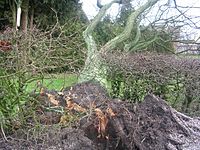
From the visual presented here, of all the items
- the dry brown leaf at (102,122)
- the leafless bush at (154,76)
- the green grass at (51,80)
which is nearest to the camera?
the green grass at (51,80)

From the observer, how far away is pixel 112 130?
4.14 meters

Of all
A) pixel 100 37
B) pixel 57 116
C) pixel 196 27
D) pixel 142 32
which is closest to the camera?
pixel 57 116

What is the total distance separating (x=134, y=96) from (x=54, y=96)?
96.7 inches

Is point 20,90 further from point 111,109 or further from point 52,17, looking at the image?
point 52,17

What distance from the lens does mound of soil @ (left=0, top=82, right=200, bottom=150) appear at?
3.75 m

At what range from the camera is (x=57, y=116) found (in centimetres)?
404

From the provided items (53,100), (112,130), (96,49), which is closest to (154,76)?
(112,130)

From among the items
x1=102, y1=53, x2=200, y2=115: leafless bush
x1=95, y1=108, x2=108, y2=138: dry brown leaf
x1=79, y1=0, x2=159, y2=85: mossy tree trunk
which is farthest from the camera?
x1=79, y1=0, x2=159, y2=85: mossy tree trunk

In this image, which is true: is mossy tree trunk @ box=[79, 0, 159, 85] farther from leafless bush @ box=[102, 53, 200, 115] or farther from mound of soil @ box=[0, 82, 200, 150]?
mound of soil @ box=[0, 82, 200, 150]

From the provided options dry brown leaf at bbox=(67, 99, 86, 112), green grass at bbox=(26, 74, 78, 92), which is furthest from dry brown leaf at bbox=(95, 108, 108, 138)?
green grass at bbox=(26, 74, 78, 92)

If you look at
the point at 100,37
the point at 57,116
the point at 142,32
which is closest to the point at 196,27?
the point at 142,32

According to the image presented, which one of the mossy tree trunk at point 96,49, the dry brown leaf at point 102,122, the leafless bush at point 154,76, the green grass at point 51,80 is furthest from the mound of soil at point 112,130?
the mossy tree trunk at point 96,49

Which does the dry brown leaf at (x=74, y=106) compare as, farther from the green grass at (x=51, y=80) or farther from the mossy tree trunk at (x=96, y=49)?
the mossy tree trunk at (x=96, y=49)

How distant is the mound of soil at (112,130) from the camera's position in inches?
148
